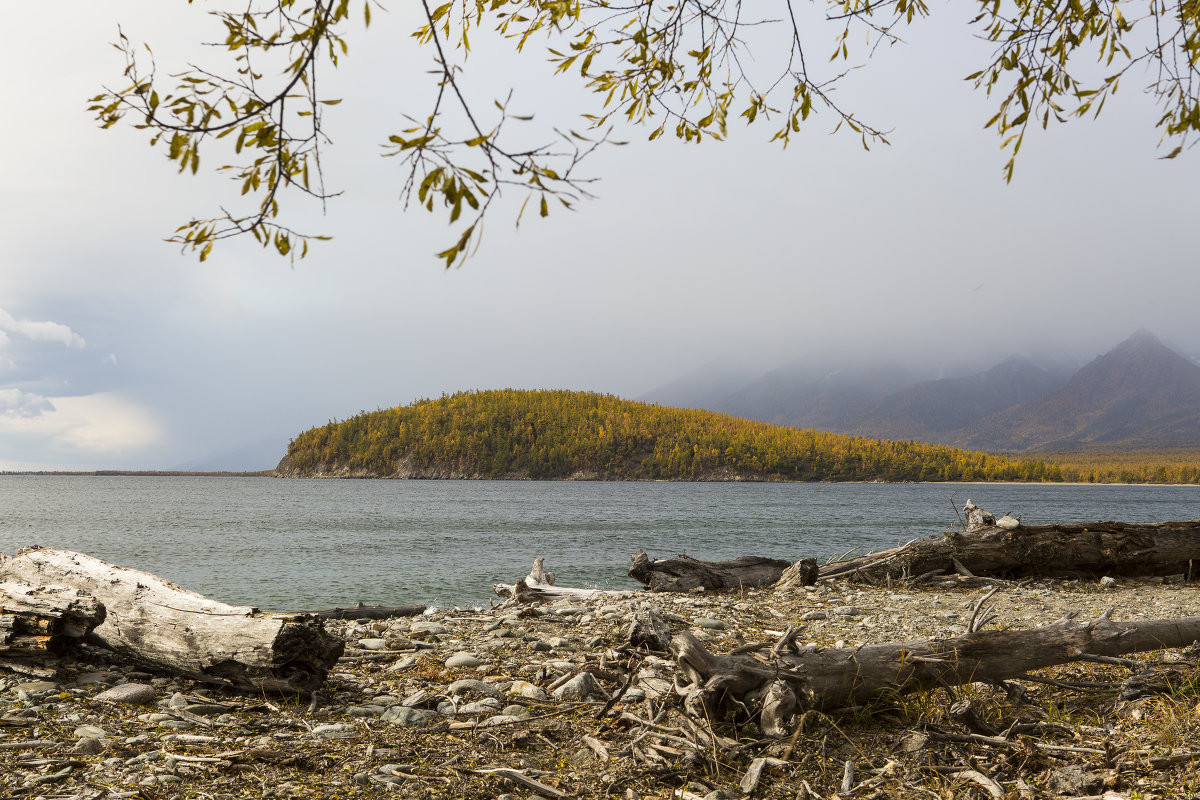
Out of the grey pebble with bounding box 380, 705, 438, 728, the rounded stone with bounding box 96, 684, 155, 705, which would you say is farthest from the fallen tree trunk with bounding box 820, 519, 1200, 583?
the rounded stone with bounding box 96, 684, 155, 705

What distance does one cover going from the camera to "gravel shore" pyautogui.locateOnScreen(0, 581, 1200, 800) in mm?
4824

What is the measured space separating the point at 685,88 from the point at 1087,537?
12167mm

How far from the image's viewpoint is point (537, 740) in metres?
5.81

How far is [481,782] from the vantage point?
16.5ft

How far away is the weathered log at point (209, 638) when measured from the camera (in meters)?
6.58

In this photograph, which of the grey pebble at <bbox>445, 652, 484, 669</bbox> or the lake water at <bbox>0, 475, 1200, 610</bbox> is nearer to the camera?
the grey pebble at <bbox>445, 652, 484, 669</bbox>

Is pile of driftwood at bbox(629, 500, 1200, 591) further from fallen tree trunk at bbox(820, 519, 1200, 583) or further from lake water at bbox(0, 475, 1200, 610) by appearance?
lake water at bbox(0, 475, 1200, 610)

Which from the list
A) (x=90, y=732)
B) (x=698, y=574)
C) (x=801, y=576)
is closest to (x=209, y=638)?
(x=90, y=732)

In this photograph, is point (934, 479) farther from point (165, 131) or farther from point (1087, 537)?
point (165, 131)

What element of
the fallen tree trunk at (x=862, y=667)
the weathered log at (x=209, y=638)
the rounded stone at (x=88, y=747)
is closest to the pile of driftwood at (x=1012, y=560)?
the fallen tree trunk at (x=862, y=667)

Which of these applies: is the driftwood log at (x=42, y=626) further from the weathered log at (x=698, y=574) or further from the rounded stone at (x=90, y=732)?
the weathered log at (x=698, y=574)

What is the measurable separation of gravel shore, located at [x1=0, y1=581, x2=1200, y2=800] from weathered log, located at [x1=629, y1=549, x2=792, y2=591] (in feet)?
19.4

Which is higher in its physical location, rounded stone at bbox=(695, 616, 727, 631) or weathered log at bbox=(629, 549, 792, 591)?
rounded stone at bbox=(695, 616, 727, 631)

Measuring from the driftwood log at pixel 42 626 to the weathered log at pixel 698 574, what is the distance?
8832 millimetres
